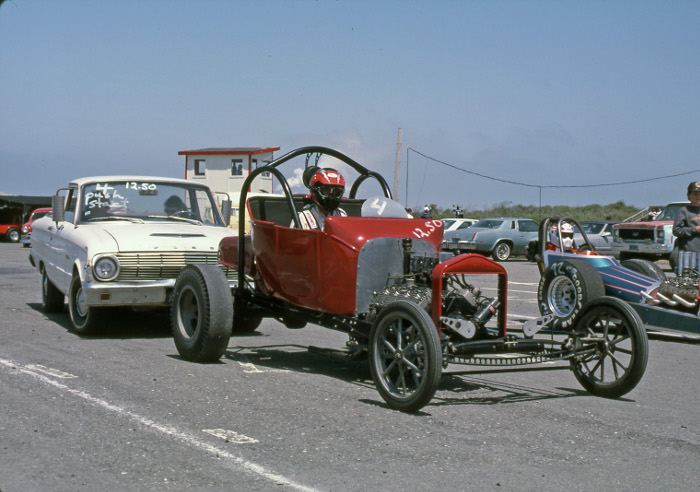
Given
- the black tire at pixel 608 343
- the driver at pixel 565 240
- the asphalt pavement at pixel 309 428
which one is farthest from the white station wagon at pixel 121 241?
the driver at pixel 565 240

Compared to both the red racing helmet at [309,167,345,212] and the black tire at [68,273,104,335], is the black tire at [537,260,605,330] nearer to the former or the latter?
the red racing helmet at [309,167,345,212]

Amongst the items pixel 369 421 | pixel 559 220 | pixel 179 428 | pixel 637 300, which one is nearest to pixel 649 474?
pixel 369 421

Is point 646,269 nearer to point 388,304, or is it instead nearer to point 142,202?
point 388,304

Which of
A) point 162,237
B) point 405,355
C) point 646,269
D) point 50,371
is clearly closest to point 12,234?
point 162,237

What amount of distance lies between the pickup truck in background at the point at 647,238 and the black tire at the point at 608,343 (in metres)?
16.7

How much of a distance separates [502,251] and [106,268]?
21.9 metres

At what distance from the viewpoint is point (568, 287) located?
955 cm

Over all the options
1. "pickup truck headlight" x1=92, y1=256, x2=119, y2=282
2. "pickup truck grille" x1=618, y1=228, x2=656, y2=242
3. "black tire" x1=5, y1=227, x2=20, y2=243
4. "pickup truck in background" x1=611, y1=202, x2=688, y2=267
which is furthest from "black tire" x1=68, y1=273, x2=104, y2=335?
"black tire" x1=5, y1=227, x2=20, y2=243

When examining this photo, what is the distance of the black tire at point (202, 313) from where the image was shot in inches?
261

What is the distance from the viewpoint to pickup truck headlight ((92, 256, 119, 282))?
A: 7781 mm

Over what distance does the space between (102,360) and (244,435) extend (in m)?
2.74

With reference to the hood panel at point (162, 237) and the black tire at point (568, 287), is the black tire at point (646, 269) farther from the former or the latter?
the hood panel at point (162, 237)

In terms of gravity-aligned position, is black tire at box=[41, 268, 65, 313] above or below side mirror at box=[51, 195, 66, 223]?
below

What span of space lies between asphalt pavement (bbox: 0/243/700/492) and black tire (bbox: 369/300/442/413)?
145mm
